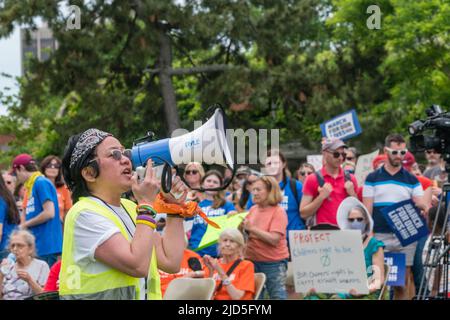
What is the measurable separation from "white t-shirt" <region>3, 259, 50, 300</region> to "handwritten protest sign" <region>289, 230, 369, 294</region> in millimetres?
2100

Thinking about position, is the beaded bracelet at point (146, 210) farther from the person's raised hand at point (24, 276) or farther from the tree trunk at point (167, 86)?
the tree trunk at point (167, 86)

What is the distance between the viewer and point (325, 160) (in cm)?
873

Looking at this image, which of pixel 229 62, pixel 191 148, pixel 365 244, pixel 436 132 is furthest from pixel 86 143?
pixel 229 62

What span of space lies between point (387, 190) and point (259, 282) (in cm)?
162

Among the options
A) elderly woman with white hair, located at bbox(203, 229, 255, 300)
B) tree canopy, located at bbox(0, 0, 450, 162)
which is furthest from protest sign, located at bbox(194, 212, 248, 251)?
tree canopy, located at bbox(0, 0, 450, 162)

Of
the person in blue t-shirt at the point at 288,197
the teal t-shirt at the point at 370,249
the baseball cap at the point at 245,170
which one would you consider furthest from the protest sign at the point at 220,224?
the baseball cap at the point at 245,170

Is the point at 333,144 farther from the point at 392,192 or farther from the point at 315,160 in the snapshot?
the point at 315,160

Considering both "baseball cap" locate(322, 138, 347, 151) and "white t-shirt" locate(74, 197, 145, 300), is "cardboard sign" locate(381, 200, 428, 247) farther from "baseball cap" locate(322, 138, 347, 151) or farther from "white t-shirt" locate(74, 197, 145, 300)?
"white t-shirt" locate(74, 197, 145, 300)

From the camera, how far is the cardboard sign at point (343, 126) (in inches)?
455

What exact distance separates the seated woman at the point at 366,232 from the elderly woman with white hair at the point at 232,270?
3.21ft

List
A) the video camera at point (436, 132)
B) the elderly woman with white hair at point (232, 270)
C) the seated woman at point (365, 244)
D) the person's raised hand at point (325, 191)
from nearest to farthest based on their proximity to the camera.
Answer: the video camera at point (436, 132) → the elderly woman with white hair at point (232, 270) → the seated woman at point (365, 244) → the person's raised hand at point (325, 191)

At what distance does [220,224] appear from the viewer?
8.48 metres
